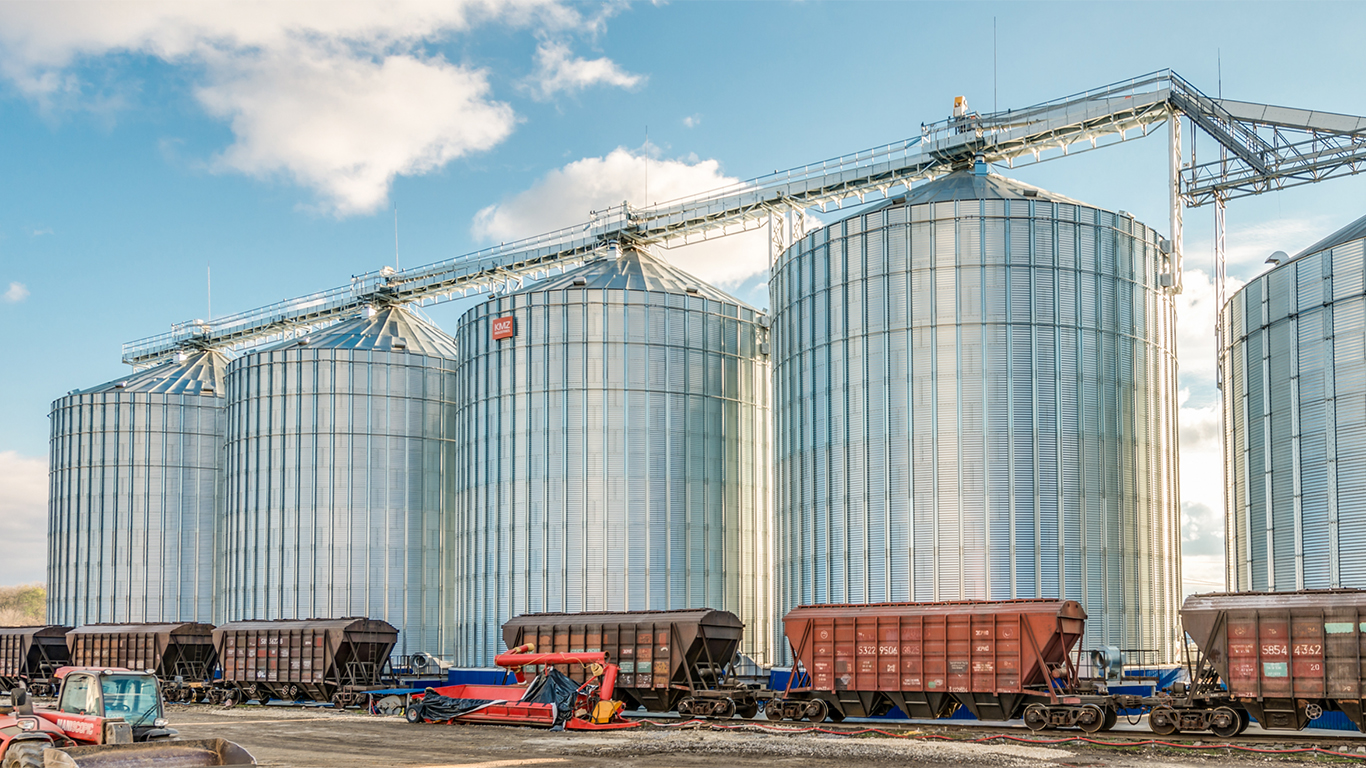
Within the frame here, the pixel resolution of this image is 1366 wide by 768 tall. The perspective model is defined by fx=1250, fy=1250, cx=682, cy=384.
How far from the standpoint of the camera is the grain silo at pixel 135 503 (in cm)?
8169

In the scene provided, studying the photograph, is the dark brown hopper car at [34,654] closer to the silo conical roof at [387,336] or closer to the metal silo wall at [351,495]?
the metal silo wall at [351,495]

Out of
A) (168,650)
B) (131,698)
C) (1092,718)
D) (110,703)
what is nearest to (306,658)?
(168,650)

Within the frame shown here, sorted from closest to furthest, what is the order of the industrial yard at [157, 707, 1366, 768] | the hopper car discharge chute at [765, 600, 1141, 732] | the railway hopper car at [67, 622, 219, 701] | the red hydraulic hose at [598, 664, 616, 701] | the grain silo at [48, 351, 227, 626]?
1. the industrial yard at [157, 707, 1366, 768]
2. the hopper car discharge chute at [765, 600, 1141, 732]
3. the red hydraulic hose at [598, 664, 616, 701]
4. the railway hopper car at [67, 622, 219, 701]
5. the grain silo at [48, 351, 227, 626]

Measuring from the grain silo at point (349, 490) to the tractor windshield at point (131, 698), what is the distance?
4752 centimetres

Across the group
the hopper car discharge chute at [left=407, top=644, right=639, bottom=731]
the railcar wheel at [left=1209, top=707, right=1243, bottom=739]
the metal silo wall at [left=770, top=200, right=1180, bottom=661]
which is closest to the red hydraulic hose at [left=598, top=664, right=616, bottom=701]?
the hopper car discharge chute at [left=407, top=644, right=639, bottom=731]

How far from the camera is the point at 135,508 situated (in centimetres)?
8294

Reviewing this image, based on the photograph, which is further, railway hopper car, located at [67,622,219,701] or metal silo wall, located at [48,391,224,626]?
metal silo wall, located at [48,391,224,626]

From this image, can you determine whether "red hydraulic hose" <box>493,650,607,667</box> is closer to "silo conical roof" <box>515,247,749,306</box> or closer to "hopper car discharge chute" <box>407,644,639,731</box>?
"hopper car discharge chute" <box>407,644,639,731</box>

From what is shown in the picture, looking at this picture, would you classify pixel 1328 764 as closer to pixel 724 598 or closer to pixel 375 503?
pixel 724 598

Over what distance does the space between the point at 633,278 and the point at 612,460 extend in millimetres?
9872

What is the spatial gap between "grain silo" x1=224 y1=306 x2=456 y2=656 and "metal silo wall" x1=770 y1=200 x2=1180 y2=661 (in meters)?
27.2

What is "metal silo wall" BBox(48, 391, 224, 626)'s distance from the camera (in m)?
81.7

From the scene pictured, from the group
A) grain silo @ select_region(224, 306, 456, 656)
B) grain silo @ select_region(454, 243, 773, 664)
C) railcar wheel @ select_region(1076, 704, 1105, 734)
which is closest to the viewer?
railcar wheel @ select_region(1076, 704, 1105, 734)

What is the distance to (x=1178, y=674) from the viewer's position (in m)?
45.9
